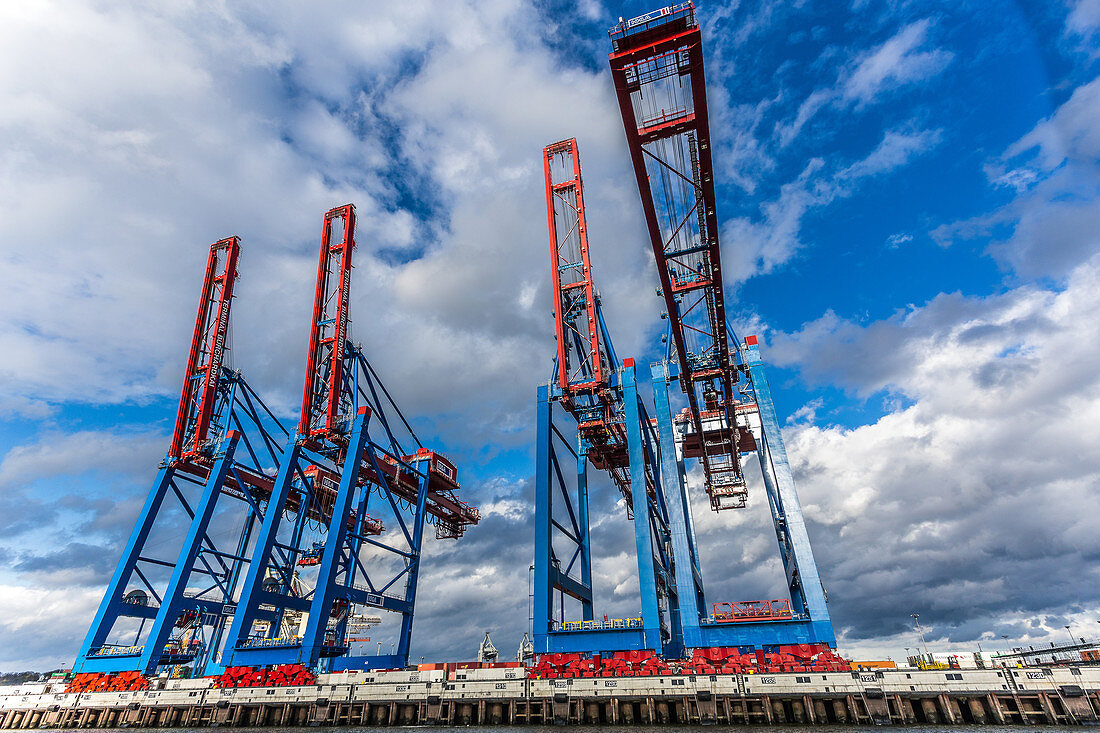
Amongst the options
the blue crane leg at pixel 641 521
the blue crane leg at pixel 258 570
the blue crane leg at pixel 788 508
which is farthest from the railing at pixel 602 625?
the blue crane leg at pixel 258 570

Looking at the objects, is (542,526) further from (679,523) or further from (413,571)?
(413,571)

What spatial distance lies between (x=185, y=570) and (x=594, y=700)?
24.9 metres

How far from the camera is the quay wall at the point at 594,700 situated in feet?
70.2

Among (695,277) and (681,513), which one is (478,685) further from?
(695,277)

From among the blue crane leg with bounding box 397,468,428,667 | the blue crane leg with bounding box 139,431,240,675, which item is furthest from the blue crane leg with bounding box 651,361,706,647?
the blue crane leg with bounding box 139,431,240,675

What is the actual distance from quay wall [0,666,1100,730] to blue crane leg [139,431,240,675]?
1811 mm

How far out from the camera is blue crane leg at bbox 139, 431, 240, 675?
31047mm

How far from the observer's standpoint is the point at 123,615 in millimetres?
33625

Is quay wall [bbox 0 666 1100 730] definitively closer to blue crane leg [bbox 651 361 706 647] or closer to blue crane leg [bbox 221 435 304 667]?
blue crane leg [bbox 221 435 304 667]

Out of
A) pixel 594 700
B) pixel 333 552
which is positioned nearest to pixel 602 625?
pixel 594 700

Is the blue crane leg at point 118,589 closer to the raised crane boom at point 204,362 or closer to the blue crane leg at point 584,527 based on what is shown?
the raised crane boom at point 204,362

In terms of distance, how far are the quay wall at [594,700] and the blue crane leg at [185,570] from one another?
1811mm

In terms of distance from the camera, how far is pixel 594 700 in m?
25.0

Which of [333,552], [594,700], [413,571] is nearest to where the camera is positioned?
[594,700]
